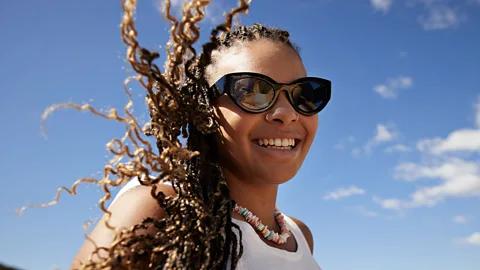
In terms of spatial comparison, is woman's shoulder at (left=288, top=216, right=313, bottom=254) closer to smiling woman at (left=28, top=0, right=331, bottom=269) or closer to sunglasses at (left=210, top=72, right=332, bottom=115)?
smiling woman at (left=28, top=0, right=331, bottom=269)

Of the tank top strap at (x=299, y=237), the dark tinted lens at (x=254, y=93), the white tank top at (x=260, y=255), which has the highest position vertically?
the dark tinted lens at (x=254, y=93)

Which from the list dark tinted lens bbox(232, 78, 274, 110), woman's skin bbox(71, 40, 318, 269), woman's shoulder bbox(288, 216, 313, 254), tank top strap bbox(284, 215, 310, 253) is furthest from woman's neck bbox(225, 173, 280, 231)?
woman's shoulder bbox(288, 216, 313, 254)

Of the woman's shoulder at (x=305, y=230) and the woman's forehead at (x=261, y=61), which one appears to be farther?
the woman's shoulder at (x=305, y=230)

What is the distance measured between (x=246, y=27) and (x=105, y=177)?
146 cm

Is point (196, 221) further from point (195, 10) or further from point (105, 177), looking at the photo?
point (195, 10)

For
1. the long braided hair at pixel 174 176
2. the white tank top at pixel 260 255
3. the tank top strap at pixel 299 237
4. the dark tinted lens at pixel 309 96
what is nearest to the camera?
the long braided hair at pixel 174 176

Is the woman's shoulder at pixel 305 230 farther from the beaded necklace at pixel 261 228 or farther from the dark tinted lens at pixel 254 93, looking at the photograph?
the dark tinted lens at pixel 254 93

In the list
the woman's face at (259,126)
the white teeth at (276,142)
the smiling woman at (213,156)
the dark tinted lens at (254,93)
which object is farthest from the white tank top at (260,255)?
the dark tinted lens at (254,93)

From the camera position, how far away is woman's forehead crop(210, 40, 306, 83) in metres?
3.16

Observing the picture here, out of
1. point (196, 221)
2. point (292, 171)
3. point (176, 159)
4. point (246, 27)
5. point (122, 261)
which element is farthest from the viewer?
point (246, 27)

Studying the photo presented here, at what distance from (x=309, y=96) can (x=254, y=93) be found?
15.5 inches

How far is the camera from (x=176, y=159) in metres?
2.76

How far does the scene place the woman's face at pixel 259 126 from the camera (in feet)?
10.1

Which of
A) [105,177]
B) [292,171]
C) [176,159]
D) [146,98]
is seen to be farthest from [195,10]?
[292,171]
